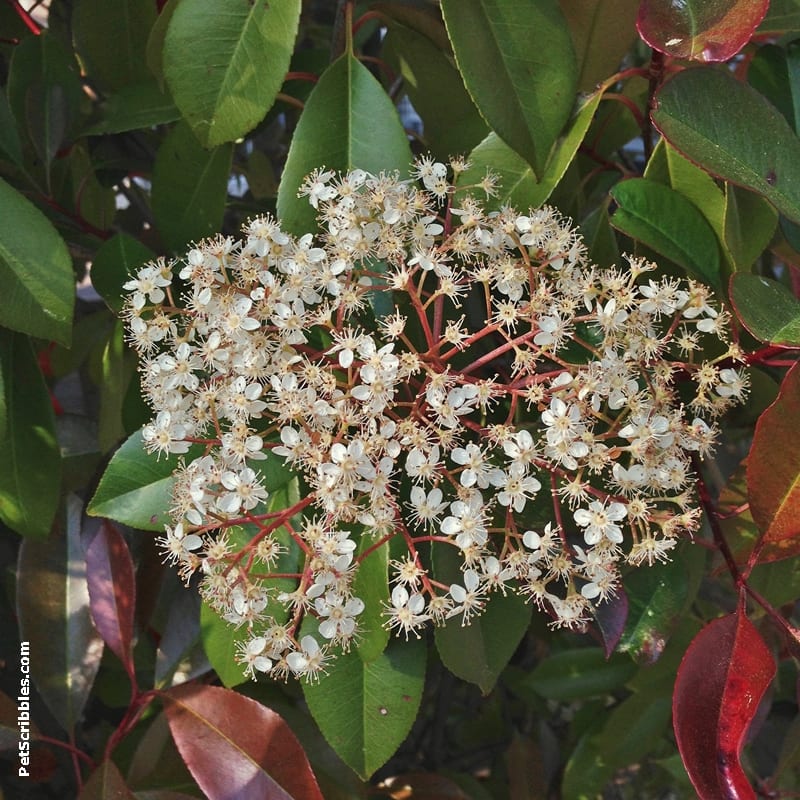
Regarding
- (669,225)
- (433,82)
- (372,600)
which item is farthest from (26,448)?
(669,225)

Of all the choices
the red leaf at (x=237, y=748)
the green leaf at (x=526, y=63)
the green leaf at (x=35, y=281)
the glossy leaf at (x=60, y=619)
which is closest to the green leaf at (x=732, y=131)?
the green leaf at (x=526, y=63)

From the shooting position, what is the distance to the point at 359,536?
897mm

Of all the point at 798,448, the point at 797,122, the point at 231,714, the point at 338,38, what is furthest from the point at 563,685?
the point at 338,38

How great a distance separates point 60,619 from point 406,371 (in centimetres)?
69

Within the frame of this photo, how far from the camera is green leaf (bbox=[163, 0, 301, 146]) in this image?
860 mm

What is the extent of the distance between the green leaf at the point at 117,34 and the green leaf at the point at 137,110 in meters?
0.07

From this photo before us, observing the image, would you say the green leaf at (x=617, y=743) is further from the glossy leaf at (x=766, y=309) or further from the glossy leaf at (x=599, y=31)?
the glossy leaf at (x=599, y=31)

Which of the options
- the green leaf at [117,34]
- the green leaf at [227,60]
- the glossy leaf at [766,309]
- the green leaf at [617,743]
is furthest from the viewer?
the green leaf at [617,743]

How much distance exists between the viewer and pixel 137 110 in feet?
3.54

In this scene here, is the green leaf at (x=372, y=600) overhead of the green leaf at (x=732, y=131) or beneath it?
beneath

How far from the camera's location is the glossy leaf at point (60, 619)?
116cm

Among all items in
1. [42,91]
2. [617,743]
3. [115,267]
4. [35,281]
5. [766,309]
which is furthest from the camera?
[617,743]

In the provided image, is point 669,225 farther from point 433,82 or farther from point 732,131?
point 433,82

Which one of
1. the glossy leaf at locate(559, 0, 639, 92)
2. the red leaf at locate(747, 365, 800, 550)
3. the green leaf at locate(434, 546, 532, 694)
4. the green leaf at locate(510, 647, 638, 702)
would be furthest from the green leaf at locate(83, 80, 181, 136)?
the green leaf at locate(510, 647, 638, 702)
